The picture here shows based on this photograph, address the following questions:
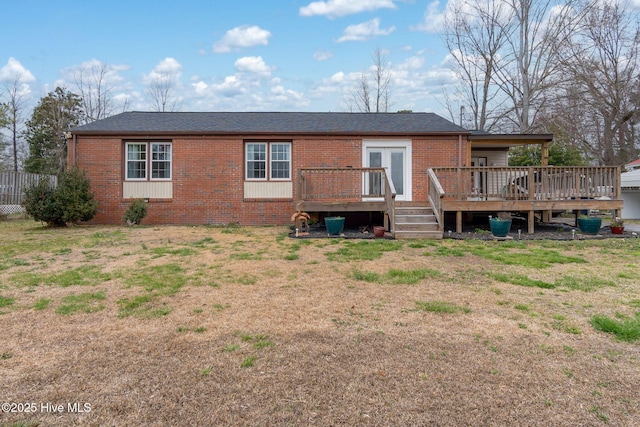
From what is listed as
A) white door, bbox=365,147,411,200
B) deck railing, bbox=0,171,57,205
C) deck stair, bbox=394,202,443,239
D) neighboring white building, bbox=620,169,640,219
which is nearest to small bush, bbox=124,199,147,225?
deck railing, bbox=0,171,57,205

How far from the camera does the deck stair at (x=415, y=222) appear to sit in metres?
8.79

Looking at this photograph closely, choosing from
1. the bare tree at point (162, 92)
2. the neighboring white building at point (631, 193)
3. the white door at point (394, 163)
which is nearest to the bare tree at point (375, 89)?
the bare tree at point (162, 92)

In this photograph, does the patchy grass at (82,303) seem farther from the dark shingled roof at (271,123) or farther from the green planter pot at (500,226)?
the dark shingled roof at (271,123)

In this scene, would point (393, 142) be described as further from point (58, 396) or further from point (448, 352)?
point (58, 396)

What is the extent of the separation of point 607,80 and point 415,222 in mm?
19253

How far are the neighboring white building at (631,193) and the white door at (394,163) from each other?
31.3 ft

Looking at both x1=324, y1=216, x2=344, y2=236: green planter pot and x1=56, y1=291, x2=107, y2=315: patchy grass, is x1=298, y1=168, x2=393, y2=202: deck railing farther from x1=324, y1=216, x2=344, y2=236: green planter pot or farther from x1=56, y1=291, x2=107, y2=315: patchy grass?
x1=56, y1=291, x2=107, y2=315: patchy grass

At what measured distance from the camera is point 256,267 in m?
5.62

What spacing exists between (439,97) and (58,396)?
29375 mm

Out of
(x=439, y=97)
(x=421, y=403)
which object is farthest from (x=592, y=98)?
(x=421, y=403)

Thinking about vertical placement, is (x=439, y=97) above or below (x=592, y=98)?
above

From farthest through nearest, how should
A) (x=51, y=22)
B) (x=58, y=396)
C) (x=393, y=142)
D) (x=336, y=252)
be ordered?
(x=51, y=22) → (x=393, y=142) → (x=336, y=252) → (x=58, y=396)

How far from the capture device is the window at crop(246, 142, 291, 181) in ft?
40.0

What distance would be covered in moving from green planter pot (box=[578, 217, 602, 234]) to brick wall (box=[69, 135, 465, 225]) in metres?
4.14
